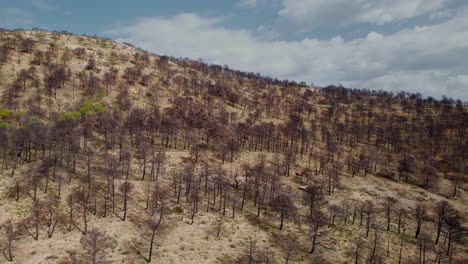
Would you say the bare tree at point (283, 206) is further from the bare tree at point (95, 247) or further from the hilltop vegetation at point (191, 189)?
the bare tree at point (95, 247)

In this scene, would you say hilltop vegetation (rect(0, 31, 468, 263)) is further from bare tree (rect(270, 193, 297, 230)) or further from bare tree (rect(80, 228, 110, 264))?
bare tree (rect(270, 193, 297, 230))

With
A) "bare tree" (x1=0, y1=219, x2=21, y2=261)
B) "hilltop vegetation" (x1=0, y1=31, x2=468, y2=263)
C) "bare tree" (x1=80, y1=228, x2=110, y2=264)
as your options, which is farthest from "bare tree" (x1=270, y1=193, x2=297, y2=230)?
"bare tree" (x1=0, y1=219, x2=21, y2=261)

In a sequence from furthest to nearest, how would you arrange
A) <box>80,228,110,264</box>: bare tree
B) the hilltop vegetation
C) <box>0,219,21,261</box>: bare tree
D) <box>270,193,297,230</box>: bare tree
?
1. <box>270,193,297,230</box>: bare tree
2. the hilltop vegetation
3. <box>0,219,21,261</box>: bare tree
4. <box>80,228,110,264</box>: bare tree

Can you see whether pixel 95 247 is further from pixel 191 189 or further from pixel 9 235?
pixel 191 189

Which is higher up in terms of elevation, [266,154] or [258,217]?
[266,154]

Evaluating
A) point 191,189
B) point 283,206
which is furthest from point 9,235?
point 283,206

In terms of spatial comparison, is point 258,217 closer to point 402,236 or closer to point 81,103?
point 402,236

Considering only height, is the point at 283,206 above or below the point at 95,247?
above

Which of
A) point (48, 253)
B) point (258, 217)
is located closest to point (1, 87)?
point (48, 253)
